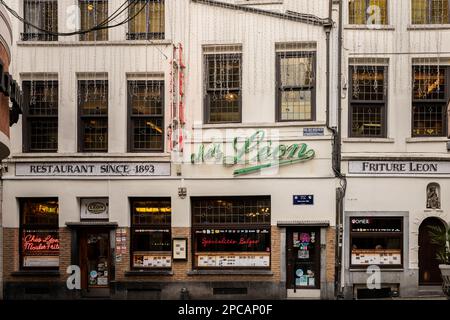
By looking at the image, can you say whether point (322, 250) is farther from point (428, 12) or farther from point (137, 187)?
point (428, 12)

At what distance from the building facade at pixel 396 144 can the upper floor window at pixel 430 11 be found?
0.03 meters

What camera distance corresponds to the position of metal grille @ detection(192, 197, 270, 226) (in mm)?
17516

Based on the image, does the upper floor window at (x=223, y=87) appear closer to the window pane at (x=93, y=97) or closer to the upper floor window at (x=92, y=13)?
the window pane at (x=93, y=97)

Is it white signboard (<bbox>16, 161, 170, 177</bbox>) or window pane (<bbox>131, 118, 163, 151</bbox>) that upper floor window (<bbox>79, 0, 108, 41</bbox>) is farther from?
white signboard (<bbox>16, 161, 170, 177</bbox>)

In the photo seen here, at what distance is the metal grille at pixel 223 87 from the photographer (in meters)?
17.8

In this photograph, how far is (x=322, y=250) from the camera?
1714cm

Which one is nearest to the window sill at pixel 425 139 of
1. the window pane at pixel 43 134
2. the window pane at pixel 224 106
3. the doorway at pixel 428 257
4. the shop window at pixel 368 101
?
the shop window at pixel 368 101

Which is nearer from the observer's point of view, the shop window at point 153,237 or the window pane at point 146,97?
the shop window at point 153,237

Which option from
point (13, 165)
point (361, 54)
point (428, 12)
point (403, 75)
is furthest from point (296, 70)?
point (13, 165)

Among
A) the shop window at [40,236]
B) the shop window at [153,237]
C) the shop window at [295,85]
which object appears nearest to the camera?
the shop window at [295,85]

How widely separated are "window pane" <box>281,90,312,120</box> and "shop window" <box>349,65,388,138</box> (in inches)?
49.9

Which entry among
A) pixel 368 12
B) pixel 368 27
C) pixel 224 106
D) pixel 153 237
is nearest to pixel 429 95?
pixel 368 27

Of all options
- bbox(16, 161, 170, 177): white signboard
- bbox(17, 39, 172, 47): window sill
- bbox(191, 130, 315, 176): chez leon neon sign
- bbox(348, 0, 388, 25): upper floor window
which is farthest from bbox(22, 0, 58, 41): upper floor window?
bbox(348, 0, 388, 25): upper floor window

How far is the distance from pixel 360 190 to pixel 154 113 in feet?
21.5
